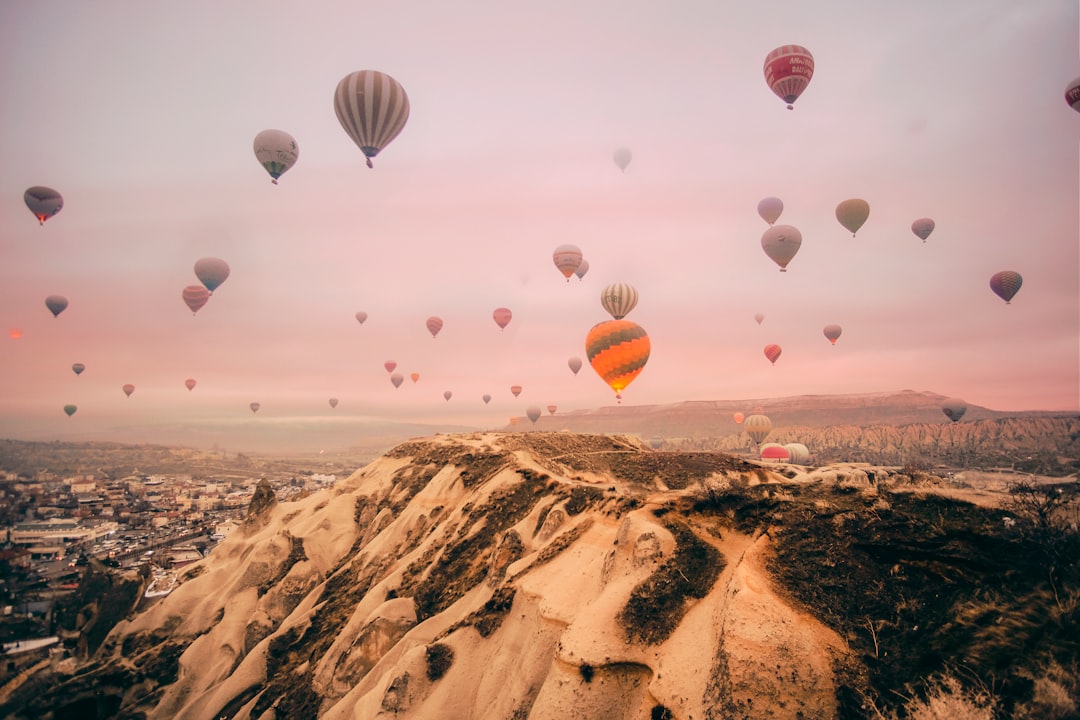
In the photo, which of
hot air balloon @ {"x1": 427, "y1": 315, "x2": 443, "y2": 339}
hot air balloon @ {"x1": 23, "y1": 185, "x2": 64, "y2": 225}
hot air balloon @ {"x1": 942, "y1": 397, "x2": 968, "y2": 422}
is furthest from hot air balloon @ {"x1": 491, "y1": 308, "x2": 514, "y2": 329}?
hot air balloon @ {"x1": 942, "y1": 397, "x2": 968, "y2": 422}

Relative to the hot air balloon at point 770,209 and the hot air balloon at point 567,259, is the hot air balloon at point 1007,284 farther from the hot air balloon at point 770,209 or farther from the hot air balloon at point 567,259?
the hot air balloon at point 567,259

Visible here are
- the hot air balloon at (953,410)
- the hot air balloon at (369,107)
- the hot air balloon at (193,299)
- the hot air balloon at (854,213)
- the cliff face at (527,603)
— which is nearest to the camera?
the cliff face at (527,603)

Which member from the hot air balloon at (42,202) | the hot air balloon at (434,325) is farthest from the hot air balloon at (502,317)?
the hot air balloon at (42,202)

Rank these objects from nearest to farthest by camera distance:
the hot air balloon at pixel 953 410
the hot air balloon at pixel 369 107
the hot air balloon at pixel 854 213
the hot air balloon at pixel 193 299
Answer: the hot air balloon at pixel 369 107
the hot air balloon at pixel 854 213
the hot air balloon at pixel 193 299
the hot air balloon at pixel 953 410

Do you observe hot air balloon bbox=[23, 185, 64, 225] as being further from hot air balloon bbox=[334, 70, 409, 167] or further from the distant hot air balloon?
the distant hot air balloon

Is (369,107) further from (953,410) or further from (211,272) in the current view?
(953,410)
